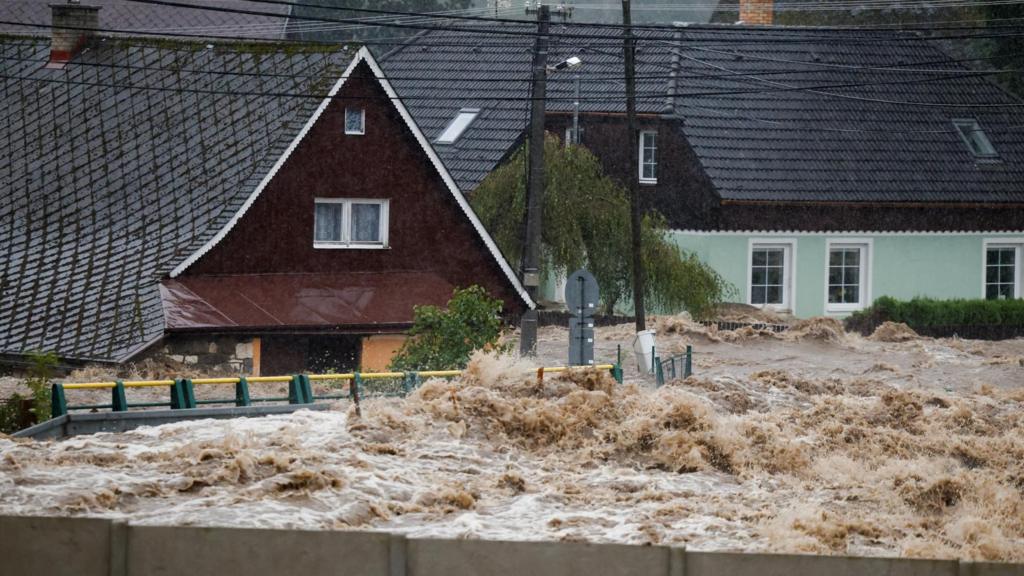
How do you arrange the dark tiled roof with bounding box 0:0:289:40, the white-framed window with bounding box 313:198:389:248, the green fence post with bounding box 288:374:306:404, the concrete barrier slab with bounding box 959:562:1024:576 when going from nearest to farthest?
the concrete barrier slab with bounding box 959:562:1024:576 < the green fence post with bounding box 288:374:306:404 < the white-framed window with bounding box 313:198:389:248 < the dark tiled roof with bounding box 0:0:289:40

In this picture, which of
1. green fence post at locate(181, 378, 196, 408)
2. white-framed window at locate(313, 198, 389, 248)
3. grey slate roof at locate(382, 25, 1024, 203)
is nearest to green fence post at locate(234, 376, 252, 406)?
green fence post at locate(181, 378, 196, 408)

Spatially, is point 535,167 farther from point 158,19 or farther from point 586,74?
point 158,19

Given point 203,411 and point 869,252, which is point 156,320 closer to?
point 203,411

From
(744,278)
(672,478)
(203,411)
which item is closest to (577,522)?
(672,478)

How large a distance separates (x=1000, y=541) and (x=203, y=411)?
31.8 ft

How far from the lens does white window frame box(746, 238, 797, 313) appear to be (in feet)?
132

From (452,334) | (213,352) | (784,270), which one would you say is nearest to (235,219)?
(213,352)

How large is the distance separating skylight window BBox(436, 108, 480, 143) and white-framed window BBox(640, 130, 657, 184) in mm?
4385

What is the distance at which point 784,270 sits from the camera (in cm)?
4078

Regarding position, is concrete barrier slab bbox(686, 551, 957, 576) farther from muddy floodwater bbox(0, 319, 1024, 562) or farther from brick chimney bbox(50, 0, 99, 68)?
brick chimney bbox(50, 0, 99, 68)

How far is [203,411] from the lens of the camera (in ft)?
67.4

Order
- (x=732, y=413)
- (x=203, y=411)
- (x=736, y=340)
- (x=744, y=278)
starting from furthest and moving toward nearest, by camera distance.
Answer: (x=744, y=278) < (x=736, y=340) < (x=732, y=413) < (x=203, y=411)

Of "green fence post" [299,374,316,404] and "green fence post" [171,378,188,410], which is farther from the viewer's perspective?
"green fence post" [299,374,316,404]

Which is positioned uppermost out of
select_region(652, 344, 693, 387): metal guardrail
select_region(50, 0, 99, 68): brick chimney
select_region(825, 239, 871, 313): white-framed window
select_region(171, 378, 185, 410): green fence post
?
select_region(50, 0, 99, 68): brick chimney
